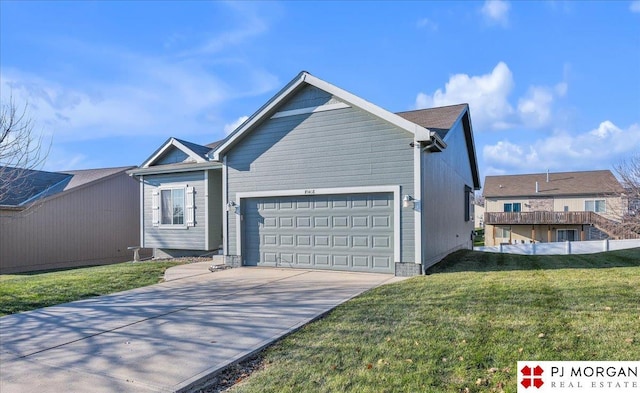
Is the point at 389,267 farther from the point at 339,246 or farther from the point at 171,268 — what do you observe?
the point at 171,268

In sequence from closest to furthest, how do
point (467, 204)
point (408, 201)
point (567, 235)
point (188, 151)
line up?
point (408, 201)
point (188, 151)
point (467, 204)
point (567, 235)

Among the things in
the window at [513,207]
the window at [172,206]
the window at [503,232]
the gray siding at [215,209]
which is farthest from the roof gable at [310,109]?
the window at [513,207]

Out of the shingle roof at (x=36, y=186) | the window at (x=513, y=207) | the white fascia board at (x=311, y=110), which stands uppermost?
the white fascia board at (x=311, y=110)

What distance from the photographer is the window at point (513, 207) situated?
34.5m

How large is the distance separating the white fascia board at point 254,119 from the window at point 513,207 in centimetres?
3047

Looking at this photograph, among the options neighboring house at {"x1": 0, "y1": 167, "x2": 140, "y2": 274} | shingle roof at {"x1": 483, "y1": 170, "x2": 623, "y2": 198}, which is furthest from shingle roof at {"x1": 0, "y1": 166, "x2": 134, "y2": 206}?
shingle roof at {"x1": 483, "y1": 170, "x2": 623, "y2": 198}

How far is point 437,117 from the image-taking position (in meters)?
13.5

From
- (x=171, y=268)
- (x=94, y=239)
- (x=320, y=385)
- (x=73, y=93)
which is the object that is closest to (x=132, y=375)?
(x=320, y=385)

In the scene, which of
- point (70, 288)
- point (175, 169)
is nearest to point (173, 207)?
point (175, 169)

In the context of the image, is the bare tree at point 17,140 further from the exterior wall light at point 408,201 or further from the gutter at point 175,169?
the exterior wall light at point 408,201

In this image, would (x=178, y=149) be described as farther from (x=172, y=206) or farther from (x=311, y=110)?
(x=311, y=110)

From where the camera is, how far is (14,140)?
8234 millimetres

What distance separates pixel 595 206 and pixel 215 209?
31980 mm

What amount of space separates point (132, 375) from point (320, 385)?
2.04m
